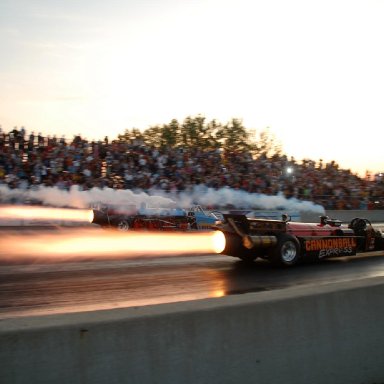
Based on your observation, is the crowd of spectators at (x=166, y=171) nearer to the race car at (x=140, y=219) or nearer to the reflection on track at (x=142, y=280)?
the race car at (x=140, y=219)

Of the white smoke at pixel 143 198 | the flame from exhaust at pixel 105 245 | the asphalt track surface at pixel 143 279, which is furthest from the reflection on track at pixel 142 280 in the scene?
the white smoke at pixel 143 198

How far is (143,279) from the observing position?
768 centimetres

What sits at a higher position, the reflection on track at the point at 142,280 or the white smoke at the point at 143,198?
the white smoke at the point at 143,198

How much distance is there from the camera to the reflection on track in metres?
5.98

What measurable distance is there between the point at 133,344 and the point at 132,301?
143 inches

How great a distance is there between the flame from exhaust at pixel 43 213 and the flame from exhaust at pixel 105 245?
2770mm

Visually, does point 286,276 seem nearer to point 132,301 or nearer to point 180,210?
point 132,301

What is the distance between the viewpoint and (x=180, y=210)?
58.6 feet

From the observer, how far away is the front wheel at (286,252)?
29.8 feet

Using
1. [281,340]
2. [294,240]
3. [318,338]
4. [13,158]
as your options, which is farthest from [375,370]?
[13,158]

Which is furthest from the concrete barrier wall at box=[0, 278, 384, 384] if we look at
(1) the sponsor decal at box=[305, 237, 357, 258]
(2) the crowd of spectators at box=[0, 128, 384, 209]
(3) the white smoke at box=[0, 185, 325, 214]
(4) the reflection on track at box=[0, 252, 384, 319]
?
(2) the crowd of spectators at box=[0, 128, 384, 209]

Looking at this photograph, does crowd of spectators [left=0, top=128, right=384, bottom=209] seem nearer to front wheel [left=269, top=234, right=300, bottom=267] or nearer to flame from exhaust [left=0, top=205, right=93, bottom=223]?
flame from exhaust [left=0, top=205, right=93, bottom=223]

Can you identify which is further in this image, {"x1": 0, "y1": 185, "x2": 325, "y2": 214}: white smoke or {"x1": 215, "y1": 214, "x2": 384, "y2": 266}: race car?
{"x1": 0, "y1": 185, "x2": 325, "y2": 214}: white smoke

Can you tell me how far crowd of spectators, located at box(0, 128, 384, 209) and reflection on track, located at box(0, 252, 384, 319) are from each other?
9680 mm
